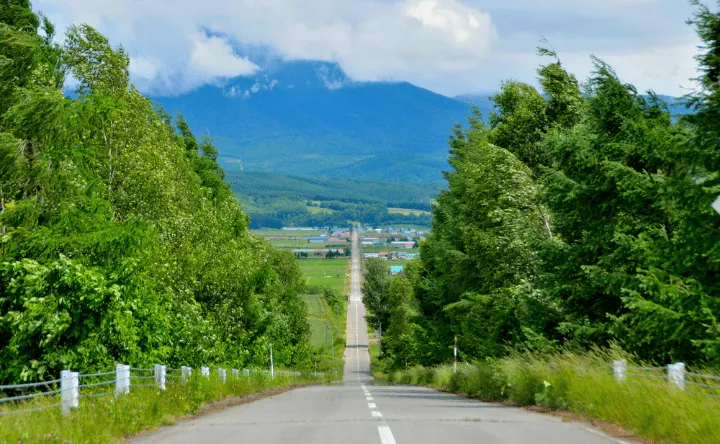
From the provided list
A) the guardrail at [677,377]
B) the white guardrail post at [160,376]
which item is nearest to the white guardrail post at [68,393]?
the white guardrail post at [160,376]

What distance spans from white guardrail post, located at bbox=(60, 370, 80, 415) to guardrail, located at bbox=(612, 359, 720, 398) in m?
9.24

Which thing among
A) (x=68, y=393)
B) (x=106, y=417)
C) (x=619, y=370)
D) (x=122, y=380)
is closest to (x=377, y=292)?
(x=122, y=380)

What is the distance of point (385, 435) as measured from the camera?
37.9 ft

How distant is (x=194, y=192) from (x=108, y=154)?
12287mm

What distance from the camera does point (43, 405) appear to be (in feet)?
42.2

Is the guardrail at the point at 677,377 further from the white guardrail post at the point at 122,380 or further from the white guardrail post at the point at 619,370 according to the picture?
the white guardrail post at the point at 122,380

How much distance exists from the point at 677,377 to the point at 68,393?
951cm

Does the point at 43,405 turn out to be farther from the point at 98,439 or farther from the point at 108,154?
the point at 108,154

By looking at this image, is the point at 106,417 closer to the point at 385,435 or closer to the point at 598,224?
the point at 385,435

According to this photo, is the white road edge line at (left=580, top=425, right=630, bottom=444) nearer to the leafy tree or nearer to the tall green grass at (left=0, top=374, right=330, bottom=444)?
the tall green grass at (left=0, top=374, right=330, bottom=444)

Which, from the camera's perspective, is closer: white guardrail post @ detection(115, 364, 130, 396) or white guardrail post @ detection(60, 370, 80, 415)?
white guardrail post @ detection(60, 370, 80, 415)

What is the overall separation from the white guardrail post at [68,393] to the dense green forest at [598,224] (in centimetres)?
1012

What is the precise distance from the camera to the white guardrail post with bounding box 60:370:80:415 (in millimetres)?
12969

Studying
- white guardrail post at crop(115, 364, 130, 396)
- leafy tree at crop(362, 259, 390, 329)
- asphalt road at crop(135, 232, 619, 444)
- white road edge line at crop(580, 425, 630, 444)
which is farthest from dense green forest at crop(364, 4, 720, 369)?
leafy tree at crop(362, 259, 390, 329)
